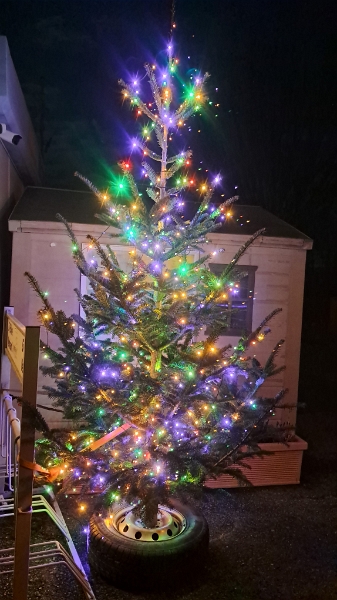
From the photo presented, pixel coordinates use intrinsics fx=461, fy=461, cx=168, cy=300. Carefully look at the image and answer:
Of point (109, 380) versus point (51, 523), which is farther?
point (51, 523)

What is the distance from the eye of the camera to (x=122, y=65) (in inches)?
450

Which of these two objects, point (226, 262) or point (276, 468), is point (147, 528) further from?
point (226, 262)

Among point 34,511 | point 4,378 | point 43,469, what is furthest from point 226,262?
point 43,469

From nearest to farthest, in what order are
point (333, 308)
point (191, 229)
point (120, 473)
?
point (120, 473)
point (191, 229)
point (333, 308)

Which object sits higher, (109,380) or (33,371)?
(33,371)

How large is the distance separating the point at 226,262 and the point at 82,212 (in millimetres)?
2305

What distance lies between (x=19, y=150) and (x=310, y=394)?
8541mm

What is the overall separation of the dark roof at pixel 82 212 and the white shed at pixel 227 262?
0.6 inches

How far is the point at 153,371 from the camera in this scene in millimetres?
4191

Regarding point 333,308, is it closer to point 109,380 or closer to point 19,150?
point 19,150

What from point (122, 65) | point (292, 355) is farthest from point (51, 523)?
point (122, 65)

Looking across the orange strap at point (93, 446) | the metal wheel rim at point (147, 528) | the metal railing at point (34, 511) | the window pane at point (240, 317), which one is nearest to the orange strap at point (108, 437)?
the orange strap at point (93, 446)

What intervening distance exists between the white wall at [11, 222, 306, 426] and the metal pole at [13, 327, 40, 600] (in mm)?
3397

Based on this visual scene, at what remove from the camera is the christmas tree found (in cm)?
385
